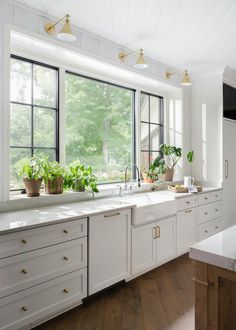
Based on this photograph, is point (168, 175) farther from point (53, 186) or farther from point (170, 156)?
point (53, 186)

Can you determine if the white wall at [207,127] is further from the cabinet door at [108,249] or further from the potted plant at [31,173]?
the potted plant at [31,173]

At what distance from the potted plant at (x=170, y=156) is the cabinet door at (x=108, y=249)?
1736 millimetres

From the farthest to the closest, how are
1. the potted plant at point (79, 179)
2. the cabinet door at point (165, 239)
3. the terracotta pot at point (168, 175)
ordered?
the terracotta pot at point (168, 175) < the cabinet door at point (165, 239) < the potted plant at point (79, 179)

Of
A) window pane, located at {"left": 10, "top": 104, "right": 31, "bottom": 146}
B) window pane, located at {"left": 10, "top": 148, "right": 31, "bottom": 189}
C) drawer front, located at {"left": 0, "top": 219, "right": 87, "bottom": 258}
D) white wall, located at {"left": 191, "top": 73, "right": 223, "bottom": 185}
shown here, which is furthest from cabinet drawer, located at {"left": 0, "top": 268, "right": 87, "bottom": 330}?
white wall, located at {"left": 191, "top": 73, "right": 223, "bottom": 185}

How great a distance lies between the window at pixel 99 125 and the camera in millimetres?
3225

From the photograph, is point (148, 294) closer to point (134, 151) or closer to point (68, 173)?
point (68, 173)

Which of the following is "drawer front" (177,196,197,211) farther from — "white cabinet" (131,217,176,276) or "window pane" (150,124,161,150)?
"window pane" (150,124,161,150)

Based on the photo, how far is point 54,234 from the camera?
199cm

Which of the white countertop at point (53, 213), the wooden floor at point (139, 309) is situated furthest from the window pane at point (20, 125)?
the wooden floor at point (139, 309)

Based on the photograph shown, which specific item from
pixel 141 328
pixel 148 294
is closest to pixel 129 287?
pixel 148 294

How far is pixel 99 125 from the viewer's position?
357 centimetres

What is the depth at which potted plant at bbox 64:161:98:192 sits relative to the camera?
9.23ft

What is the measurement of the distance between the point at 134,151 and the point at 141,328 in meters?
2.49

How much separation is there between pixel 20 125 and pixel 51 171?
59cm
